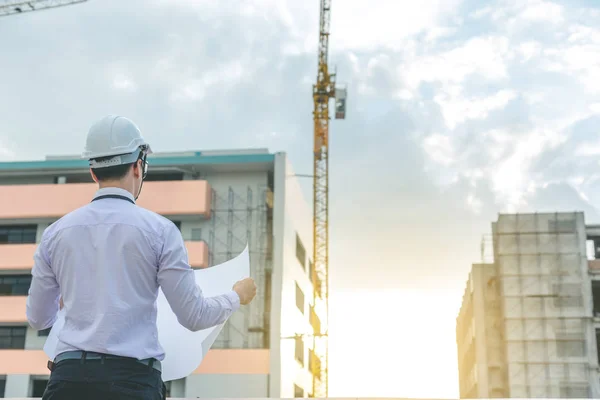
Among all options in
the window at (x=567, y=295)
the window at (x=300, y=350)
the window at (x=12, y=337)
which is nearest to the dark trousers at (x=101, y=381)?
the window at (x=12, y=337)

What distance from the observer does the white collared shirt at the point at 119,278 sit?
2.31 meters

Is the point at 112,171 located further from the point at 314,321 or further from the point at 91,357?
the point at 314,321

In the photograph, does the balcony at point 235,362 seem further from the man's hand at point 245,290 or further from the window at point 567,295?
the man's hand at point 245,290

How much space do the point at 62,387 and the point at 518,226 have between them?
47.0 metres

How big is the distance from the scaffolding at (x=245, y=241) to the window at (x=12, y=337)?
961cm

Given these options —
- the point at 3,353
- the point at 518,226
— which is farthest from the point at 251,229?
the point at 518,226

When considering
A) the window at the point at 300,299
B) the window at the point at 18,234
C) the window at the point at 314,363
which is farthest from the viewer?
the window at the point at 314,363

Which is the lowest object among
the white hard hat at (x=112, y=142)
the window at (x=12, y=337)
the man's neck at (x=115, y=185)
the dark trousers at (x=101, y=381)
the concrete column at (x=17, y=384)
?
the dark trousers at (x=101, y=381)

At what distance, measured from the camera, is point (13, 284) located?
40.3 meters

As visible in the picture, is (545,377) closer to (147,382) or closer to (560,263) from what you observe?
(560,263)

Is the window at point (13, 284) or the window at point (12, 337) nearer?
the window at point (12, 337)

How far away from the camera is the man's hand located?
273 cm

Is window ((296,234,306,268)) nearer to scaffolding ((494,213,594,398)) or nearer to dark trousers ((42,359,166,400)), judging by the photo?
scaffolding ((494,213,594,398))

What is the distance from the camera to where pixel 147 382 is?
230cm
